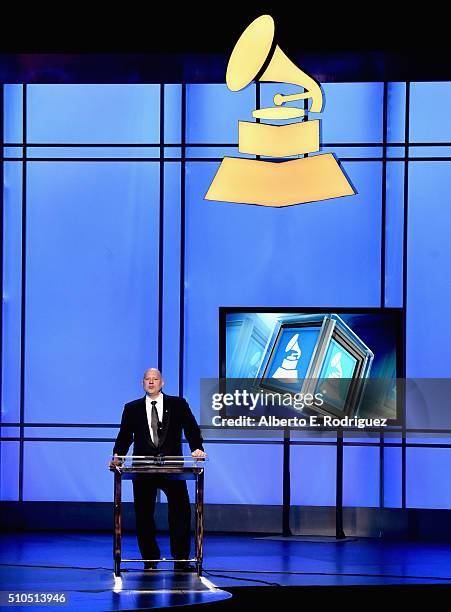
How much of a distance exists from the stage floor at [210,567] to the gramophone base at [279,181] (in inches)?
113

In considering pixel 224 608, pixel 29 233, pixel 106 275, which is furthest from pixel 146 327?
pixel 224 608

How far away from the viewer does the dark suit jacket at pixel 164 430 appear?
8.05 metres

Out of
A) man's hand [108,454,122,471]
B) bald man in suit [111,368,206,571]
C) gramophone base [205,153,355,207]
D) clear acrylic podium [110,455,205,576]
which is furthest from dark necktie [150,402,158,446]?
gramophone base [205,153,355,207]

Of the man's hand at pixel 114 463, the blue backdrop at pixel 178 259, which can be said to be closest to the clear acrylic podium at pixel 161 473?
the man's hand at pixel 114 463

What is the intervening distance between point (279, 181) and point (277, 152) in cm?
33

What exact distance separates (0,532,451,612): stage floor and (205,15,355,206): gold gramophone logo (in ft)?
9.44

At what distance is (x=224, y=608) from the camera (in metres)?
6.71

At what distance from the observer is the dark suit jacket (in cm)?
805

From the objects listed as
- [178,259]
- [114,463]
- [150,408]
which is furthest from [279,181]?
[114,463]

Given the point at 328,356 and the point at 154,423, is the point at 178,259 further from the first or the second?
the point at 154,423

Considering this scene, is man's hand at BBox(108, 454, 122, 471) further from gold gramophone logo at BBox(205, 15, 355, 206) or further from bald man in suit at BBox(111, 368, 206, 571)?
gold gramophone logo at BBox(205, 15, 355, 206)

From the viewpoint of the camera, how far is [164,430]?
806 cm

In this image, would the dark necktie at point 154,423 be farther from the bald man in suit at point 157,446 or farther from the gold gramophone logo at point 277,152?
the gold gramophone logo at point 277,152

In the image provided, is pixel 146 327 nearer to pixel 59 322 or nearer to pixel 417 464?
pixel 59 322
